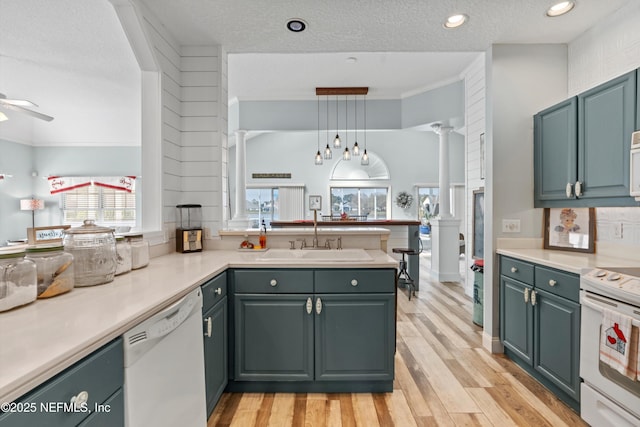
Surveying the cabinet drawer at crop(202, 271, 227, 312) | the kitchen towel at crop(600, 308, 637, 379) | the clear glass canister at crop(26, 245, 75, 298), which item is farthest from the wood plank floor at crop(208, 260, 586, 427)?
the clear glass canister at crop(26, 245, 75, 298)

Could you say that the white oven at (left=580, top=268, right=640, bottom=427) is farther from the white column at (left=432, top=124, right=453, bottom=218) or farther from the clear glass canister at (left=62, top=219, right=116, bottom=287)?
the white column at (left=432, top=124, right=453, bottom=218)

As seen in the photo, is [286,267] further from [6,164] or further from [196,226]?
[6,164]

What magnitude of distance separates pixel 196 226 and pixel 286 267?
1098 millimetres

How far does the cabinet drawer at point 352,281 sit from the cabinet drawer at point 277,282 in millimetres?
73

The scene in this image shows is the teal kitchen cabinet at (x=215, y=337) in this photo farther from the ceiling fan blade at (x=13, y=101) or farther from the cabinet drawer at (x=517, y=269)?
the ceiling fan blade at (x=13, y=101)

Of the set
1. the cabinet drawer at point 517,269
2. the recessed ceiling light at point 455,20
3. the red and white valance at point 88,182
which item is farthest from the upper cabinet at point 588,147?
the red and white valance at point 88,182

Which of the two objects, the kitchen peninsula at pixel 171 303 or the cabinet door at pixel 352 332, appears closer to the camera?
the kitchen peninsula at pixel 171 303

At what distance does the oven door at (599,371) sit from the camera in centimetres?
145

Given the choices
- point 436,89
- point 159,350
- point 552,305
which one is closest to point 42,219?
point 159,350

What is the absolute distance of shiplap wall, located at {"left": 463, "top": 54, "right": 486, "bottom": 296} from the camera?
12.9 ft

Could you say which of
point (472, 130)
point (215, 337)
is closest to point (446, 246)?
point (472, 130)

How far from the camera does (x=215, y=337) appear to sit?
1.80 metres

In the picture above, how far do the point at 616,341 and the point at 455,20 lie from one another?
90.3 inches

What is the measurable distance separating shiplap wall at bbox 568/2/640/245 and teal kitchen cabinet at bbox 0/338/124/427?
9.98ft
